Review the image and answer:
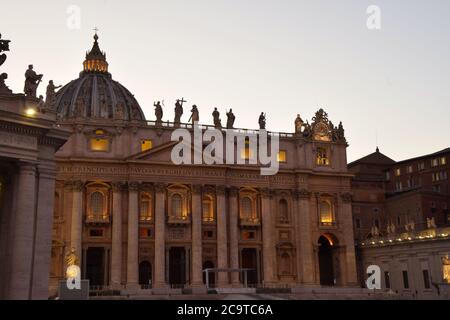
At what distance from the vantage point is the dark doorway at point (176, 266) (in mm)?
73688

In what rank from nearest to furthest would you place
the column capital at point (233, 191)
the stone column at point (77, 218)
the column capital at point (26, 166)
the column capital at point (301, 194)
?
the column capital at point (26, 166)
the stone column at point (77, 218)
the column capital at point (233, 191)
the column capital at point (301, 194)

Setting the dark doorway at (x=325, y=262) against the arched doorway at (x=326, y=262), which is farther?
the dark doorway at (x=325, y=262)

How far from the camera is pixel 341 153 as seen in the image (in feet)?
271

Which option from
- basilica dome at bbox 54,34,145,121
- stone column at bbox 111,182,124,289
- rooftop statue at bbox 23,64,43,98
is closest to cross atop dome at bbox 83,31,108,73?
basilica dome at bbox 54,34,145,121

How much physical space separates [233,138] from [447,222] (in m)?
32.0

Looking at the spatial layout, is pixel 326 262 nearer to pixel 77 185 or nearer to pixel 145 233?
pixel 145 233

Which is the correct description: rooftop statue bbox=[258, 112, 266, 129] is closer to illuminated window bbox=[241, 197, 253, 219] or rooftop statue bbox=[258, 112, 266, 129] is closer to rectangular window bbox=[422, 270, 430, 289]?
illuminated window bbox=[241, 197, 253, 219]

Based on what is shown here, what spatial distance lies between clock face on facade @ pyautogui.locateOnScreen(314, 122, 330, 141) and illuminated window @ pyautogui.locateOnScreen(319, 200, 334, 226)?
8.21 metres

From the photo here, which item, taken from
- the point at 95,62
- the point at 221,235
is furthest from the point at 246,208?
the point at 95,62

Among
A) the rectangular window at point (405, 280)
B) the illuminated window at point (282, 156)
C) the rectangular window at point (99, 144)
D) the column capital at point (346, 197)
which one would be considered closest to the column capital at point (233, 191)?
Answer: the illuminated window at point (282, 156)

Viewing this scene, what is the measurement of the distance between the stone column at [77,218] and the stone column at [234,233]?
16972mm

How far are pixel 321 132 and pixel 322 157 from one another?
3.24 meters

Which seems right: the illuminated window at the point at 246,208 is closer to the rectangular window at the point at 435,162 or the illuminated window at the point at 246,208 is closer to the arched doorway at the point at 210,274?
the arched doorway at the point at 210,274
